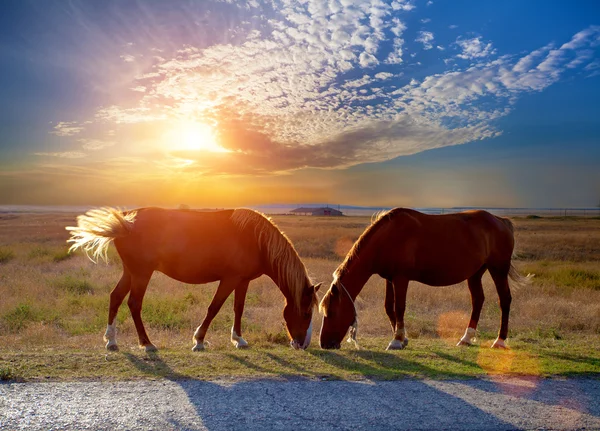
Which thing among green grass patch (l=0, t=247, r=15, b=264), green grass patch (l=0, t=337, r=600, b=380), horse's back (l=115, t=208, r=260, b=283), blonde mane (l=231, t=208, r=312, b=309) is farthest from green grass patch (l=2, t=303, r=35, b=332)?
green grass patch (l=0, t=247, r=15, b=264)

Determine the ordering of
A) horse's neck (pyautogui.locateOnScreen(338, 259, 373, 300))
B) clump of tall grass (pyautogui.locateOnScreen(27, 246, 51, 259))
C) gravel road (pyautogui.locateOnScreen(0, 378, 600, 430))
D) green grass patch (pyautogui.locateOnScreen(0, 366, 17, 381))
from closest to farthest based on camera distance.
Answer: gravel road (pyautogui.locateOnScreen(0, 378, 600, 430)) → green grass patch (pyautogui.locateOnScreen(0, 366, 17, 381)) → horse's neck (pyautogui.locateOnScreen(338, 259, 373, 300)) → clump of tall grass (pyautogui.locateOnScreen(27, 246, 51, 259))

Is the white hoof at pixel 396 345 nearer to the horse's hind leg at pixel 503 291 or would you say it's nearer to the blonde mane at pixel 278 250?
the blonde mane at pixel 278 250

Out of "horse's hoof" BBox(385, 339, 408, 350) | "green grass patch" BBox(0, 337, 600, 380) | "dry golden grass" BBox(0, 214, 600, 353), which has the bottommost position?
"dry golden grass" BBox(0, 214, 600, 353)

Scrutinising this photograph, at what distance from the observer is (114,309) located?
7.17 metres

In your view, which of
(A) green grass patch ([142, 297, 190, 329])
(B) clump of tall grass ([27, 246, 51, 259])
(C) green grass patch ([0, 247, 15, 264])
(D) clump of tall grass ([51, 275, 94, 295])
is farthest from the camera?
(B) clump of tall grass ([27, 246, 51, 259])

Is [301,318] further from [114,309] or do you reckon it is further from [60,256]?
[60,256]

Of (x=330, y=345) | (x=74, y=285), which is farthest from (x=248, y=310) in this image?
(x=74, y=285)

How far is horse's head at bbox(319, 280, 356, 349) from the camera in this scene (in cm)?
716

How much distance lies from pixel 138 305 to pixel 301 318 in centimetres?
262

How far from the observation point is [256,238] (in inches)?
297

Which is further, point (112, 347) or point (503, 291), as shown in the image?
point (503, 291)

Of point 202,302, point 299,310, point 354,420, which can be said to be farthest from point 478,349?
point 202,302

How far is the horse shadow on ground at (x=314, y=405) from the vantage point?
375 cm

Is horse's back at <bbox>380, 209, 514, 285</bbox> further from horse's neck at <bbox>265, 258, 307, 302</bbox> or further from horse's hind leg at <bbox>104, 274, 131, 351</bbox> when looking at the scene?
horse's hind leg at <bbox>104, 274, 131, 351</bbox>
